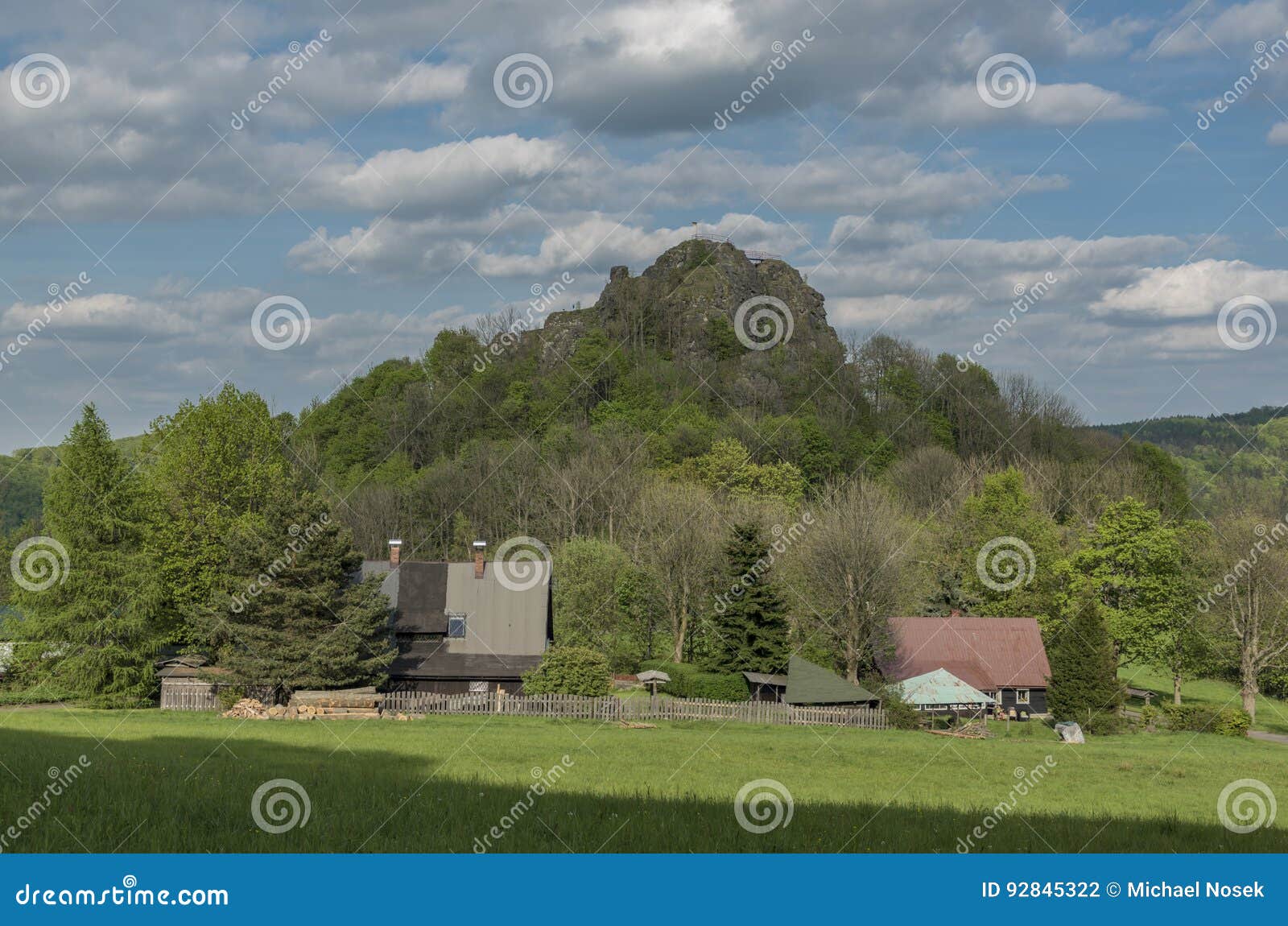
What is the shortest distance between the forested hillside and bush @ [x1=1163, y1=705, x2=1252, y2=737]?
5.49m

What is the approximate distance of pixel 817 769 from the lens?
27641 mm

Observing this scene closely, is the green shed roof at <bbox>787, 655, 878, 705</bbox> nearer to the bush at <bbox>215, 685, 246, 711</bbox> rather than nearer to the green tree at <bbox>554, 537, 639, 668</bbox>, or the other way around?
the green tree at <bbox>554, 537, 639, 668</bbox>

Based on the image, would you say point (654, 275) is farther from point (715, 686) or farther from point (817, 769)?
point (817, 769)

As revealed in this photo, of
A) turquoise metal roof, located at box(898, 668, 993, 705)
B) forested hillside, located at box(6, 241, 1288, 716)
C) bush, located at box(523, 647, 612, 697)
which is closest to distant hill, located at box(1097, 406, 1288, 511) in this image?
forested hillside, located at box(6, 241, 1288, 716)

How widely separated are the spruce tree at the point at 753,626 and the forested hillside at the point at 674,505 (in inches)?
5.5

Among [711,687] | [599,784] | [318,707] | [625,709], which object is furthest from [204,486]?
[599,784]

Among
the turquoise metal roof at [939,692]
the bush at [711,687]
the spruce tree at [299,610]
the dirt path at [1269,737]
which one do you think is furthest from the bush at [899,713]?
the spruce tree at [299,610]

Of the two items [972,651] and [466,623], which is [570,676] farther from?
[972,651]

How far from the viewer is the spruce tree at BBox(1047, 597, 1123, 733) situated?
45.6 metres

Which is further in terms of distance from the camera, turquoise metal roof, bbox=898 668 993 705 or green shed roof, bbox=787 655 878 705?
turquoise metal roof, bbox=898 668 993 705

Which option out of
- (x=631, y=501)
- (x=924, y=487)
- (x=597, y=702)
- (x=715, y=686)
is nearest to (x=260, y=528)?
(x=597, y=702)

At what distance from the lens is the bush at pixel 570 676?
1673 inches

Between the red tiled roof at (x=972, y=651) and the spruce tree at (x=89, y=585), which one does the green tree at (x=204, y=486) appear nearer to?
the spruce tree at (x=89, y=585)

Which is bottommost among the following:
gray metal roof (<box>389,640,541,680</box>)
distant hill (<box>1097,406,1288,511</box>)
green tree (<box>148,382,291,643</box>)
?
gray metal roof (<box>389,640,541,680</box>)
